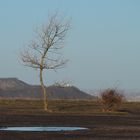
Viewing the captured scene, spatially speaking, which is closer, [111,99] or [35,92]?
[111,99]

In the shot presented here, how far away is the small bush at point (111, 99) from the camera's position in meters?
59.5

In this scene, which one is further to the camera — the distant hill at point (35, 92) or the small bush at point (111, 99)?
the distant hill at point (35, 92)

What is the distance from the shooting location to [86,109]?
201 feet

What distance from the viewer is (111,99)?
2339 inches

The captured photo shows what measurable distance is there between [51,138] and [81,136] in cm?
196

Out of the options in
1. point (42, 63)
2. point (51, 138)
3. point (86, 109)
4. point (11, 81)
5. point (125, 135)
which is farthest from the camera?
point (11, 81)

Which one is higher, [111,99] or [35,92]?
[35,92]

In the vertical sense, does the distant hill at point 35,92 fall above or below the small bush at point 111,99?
above

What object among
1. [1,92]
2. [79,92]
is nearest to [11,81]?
[1,92]

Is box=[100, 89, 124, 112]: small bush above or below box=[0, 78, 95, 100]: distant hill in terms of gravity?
below

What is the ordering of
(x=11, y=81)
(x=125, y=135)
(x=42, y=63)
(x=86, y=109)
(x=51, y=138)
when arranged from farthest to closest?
1. (x=11, y=81)
2. (x=86, y=109)
3. (x=42, y=63)
4. (x=125, y=135)
5. (x=51, y=138)

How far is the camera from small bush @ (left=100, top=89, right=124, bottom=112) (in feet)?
195

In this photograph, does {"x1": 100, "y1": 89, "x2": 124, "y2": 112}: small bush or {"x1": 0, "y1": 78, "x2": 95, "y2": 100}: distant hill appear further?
{"x1": 0, "y1": 78, "x2": 95, "y2": 100}: distant hill

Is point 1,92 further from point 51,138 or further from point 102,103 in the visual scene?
point 51,138
